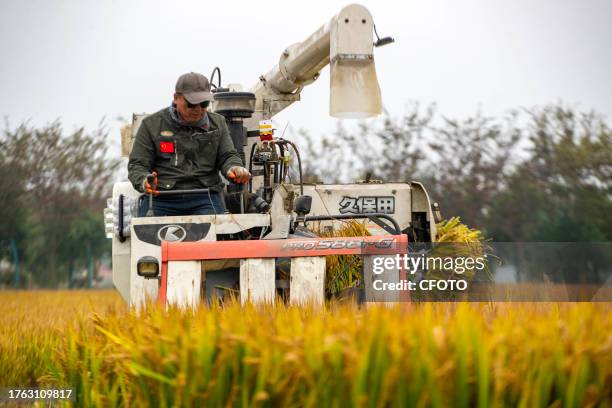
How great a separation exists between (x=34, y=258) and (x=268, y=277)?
26.0m

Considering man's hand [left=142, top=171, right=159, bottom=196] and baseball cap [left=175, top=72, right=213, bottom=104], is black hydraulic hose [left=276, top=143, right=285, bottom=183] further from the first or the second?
man's hand [left=142, top=171, right=159, bottom=196]

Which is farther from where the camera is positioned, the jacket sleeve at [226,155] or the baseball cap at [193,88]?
the jacket sleeve at [226,155]

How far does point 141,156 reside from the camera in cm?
866

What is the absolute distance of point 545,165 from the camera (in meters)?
26.3

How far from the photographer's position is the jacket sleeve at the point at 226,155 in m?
8.77

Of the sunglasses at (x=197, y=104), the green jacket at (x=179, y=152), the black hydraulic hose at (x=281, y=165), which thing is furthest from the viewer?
the black hydraulic hose at (x=281, y=165)

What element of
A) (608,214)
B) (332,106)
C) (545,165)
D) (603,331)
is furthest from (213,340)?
(545,165)

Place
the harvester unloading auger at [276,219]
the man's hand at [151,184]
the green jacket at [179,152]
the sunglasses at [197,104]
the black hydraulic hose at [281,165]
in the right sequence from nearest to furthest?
the harvester unloading auger at [276,219] → the man's hand at [151,184] → the sunglasses at [197,104] → the green jacket at [179,152] → the black hydraulic hose at [281,165]

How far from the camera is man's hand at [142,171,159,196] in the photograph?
8.22 m

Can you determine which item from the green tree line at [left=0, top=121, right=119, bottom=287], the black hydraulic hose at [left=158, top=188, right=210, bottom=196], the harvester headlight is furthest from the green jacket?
the green tree line at [left=0, top=121, right=119, bottom=287]

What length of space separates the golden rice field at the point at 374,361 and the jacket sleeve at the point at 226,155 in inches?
138

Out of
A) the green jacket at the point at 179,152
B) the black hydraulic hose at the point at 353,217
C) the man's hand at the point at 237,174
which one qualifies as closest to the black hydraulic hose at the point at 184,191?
the man's hand at the point at 237,174

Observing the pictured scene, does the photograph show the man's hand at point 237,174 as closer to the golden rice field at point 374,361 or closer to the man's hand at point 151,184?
the man's hand at point 151,184

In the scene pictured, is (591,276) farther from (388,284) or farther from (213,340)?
(213,340)
